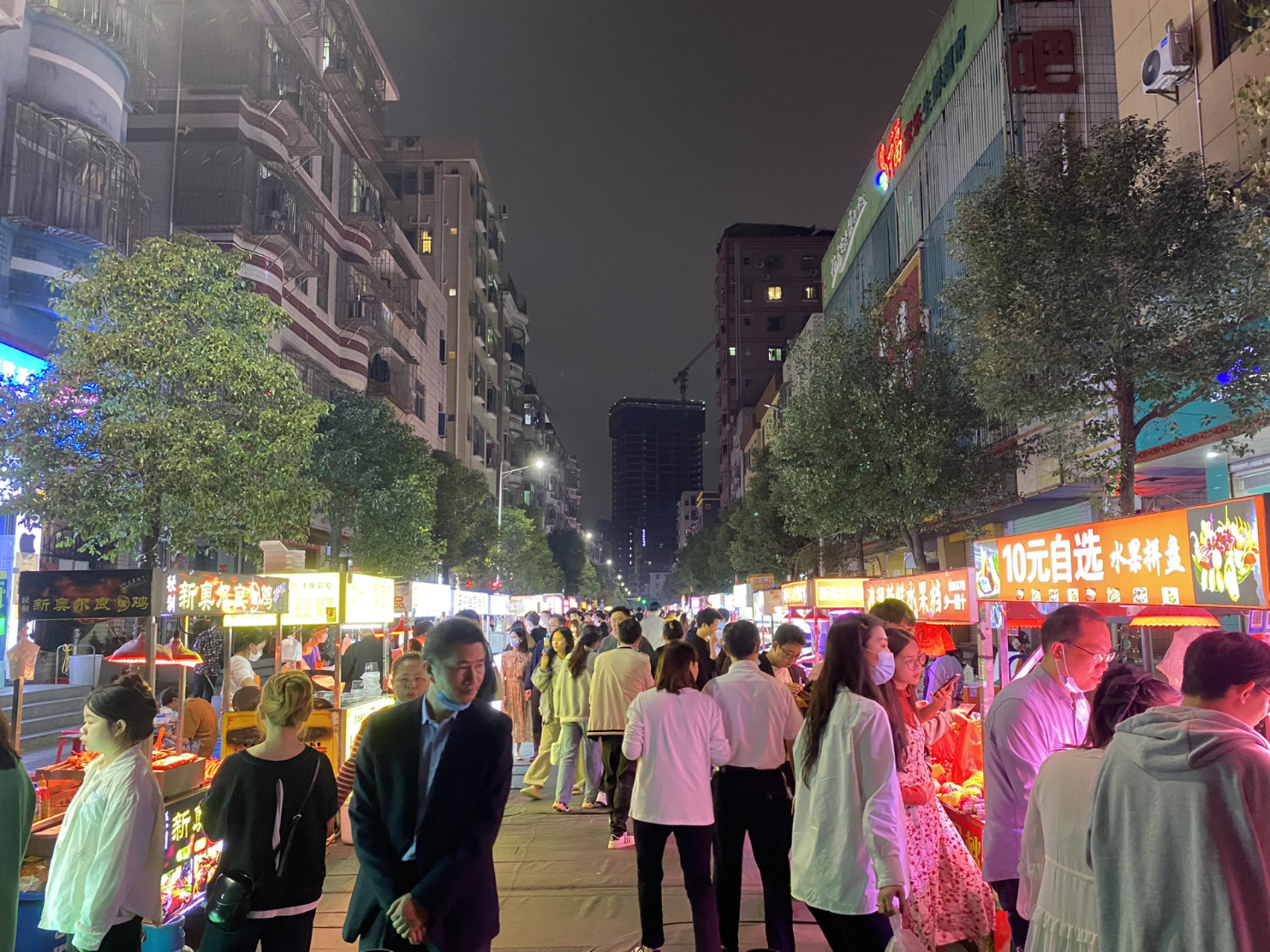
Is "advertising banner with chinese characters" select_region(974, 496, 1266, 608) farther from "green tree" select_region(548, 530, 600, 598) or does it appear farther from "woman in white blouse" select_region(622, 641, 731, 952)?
"green tree" select_region(548, 530, 600, 598)

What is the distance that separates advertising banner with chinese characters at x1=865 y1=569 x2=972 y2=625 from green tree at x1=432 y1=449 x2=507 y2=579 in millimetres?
21711

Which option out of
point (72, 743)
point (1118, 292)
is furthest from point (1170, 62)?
point (72, 743)

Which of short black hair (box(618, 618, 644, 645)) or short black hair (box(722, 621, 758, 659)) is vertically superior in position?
short black hair (box(722, 621, 758, 659))

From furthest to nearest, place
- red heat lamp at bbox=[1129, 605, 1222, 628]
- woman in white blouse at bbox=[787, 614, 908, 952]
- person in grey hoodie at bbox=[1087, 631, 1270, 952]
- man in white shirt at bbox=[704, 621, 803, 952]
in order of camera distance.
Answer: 1. red heat lamp at bbox=[1129, 605, 1222, 628]
2. man in white shirt at bbox=[704, 621, 803, 952]
3. woman in white blouse at bbox=[787, 614, 908, 952]
4. person in grey hoodie at bbox=[1087, 631, 1270, 952]

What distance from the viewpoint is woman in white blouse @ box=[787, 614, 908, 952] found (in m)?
3.66

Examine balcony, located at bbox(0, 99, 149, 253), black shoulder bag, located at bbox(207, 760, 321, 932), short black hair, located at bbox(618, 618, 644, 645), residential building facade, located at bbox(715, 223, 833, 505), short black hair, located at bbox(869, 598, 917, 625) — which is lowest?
black shoulder bag, located at bbox(207, 760, 321, 932)

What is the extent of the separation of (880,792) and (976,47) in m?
26.4

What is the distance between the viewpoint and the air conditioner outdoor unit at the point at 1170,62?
1461cm

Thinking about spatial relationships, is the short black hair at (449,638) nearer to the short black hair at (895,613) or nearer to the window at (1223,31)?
the short black hair at (895,613)

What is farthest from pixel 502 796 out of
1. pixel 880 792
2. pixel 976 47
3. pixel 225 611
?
pixel 976 47

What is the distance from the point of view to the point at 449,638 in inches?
122

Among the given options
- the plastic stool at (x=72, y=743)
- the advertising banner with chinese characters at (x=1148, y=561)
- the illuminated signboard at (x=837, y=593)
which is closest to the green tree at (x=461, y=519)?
the illuminated signboard at (x=837, y=593)

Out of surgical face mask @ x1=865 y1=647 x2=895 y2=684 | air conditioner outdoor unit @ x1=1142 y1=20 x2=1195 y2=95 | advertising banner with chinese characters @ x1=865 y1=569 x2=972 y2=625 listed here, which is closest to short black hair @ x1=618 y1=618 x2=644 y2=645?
advertising banner with chinese characters @ x1=865 y1=569 x2=972 y2=625

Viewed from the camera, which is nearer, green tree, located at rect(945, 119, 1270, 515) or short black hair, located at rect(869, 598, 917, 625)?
short black hair, located at rect(869, 598, 917, 625)
